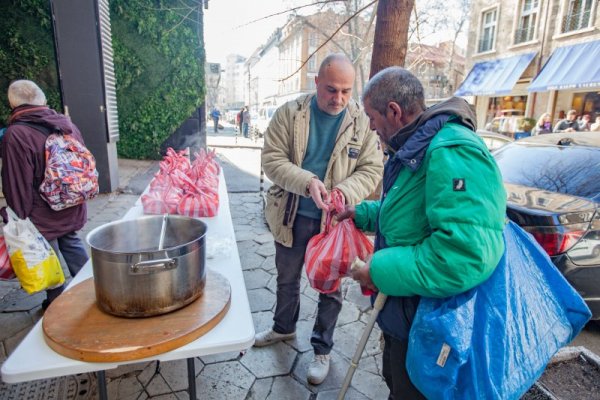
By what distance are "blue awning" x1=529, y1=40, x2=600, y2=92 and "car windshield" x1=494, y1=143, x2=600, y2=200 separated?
42.0 feet

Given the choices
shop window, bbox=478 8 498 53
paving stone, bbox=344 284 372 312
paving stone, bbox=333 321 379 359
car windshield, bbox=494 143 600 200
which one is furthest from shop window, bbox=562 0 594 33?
paving stone, bbox=333 321 379 359

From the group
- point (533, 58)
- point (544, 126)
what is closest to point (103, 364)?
point (544, 126)

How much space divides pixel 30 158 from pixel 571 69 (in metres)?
17.8

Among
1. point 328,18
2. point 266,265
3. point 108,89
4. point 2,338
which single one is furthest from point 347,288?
point 328,18

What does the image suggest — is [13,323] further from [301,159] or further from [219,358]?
[301,159]

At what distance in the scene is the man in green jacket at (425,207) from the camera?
117cm

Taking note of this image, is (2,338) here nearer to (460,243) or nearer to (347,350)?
(347,350)

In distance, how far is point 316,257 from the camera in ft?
6.34

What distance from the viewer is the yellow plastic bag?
8.30 ft

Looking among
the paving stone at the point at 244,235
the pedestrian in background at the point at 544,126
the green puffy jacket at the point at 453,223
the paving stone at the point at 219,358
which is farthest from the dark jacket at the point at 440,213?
the pedestrian in background at the point at 544,126

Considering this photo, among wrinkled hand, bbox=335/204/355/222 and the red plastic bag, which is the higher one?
wrinkled hand, bbox=335/204/355/222

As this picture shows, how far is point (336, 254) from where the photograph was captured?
1885 mm

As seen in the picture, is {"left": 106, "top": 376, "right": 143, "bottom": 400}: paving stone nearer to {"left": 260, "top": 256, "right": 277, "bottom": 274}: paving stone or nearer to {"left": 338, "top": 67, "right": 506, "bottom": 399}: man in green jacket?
{"left": 338, "top": 67, "right": 506, "bottom": 399}: man in green jacket

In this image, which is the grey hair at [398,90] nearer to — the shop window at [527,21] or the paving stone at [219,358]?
the paving stone at [219,358]
